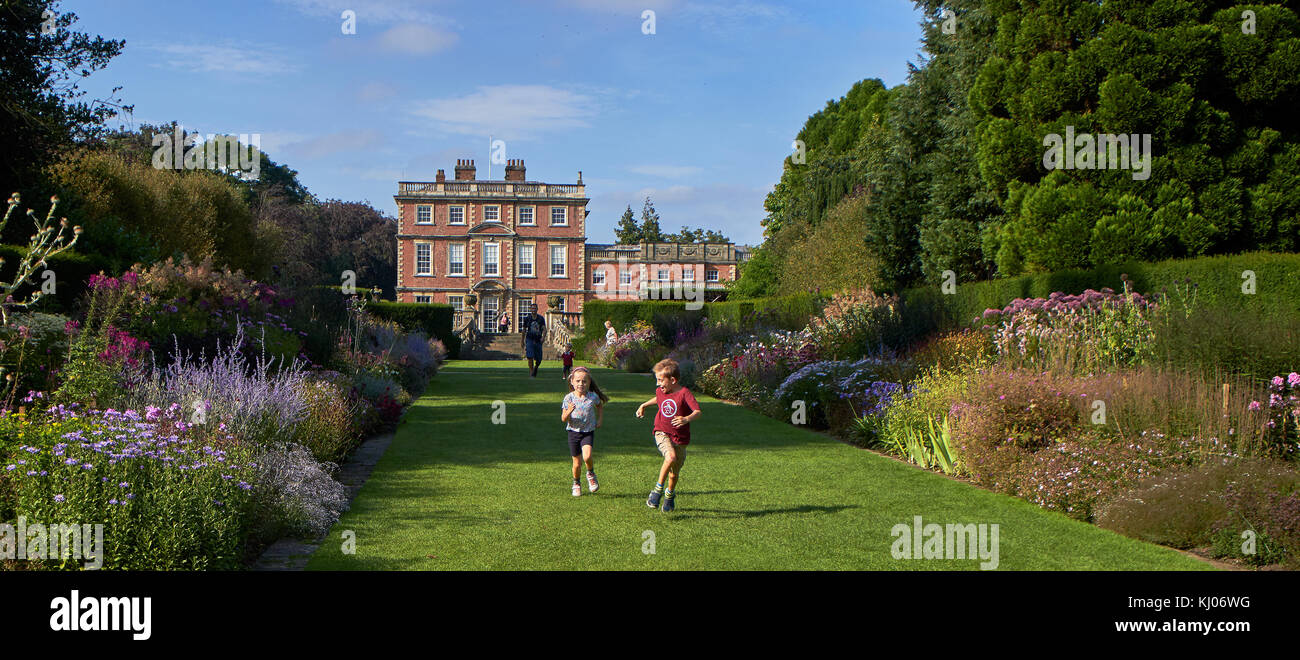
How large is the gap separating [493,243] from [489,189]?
3784mm

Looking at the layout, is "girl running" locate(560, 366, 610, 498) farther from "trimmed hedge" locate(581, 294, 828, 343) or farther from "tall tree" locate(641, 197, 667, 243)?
"tall tree" locate(641, 197, 667, 243)

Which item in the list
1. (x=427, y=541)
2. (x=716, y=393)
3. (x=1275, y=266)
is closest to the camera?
(x=427, y=541)

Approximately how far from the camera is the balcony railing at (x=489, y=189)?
63.2 meters

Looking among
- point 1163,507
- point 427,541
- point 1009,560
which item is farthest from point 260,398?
point 1163,507

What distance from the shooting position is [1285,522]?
5875 mm

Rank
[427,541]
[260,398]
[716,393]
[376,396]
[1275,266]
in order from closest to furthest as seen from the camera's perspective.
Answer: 1. [427,541]
2. [260,398]
3. [1275,266]
4. [376,396]
5. [716,393]

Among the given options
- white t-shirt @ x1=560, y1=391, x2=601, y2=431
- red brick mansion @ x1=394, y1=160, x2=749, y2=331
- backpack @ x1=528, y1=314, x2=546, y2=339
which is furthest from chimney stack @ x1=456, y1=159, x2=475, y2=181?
white t-shirt @ x1=560, y1=391, x2=601, y2=431

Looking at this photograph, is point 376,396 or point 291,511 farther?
point 376,396

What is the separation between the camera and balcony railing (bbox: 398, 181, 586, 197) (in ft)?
207

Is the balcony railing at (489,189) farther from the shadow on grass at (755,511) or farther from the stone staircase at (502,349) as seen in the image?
the shadow on grass at (755,511)

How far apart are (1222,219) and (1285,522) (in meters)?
9.73

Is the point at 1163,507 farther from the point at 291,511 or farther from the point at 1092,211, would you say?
the point at 1092,211

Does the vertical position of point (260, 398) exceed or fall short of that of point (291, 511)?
it exceeds it

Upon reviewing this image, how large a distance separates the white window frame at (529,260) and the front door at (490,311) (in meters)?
2.54
